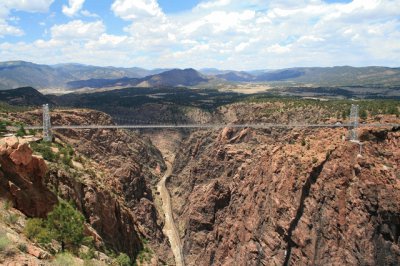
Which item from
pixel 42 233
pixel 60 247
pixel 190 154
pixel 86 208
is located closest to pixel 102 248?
pixel 86 208

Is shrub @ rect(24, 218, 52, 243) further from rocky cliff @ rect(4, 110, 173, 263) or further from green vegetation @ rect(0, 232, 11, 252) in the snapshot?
rocky cliff @ rect(4, 110, 173, 263)

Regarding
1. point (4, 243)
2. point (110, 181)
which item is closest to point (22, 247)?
point (4, 243)

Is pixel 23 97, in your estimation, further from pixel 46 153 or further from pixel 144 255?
pixel 144 255

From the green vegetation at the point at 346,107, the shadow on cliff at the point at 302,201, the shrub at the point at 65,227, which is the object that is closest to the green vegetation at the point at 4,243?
the shrub at the point at 65,227

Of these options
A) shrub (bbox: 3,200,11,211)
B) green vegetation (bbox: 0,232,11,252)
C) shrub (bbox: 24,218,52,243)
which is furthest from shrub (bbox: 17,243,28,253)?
shrub (bbox: 3,200,11,211)

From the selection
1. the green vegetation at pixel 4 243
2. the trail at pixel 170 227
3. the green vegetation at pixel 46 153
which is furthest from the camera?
the trail at pixel 170 227

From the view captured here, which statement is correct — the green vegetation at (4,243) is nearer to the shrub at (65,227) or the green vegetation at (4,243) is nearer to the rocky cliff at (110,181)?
the shrub at (65,227)

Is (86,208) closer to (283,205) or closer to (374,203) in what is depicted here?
(283,205)
